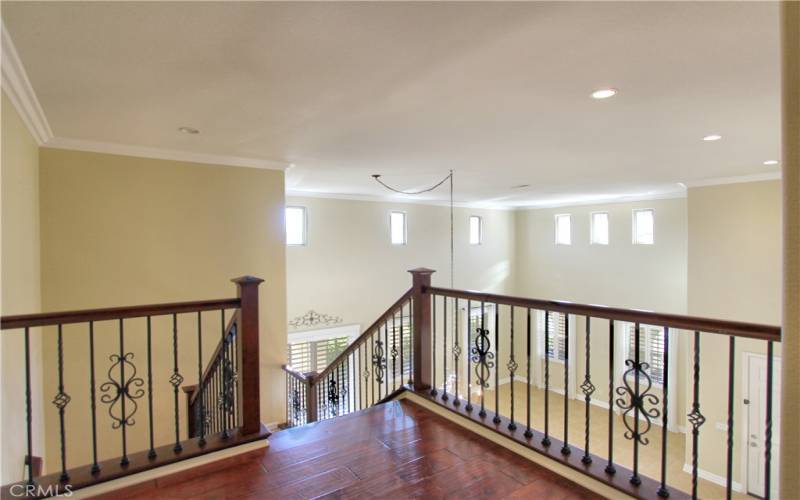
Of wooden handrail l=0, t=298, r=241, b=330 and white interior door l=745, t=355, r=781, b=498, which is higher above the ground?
wooden handrail l=0, t=298, r=241, b=330

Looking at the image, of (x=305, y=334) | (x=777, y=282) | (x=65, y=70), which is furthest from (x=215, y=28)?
(x=777, y=282)

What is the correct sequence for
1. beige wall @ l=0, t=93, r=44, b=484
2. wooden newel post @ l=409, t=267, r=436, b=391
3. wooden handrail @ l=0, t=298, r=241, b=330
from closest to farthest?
wooden handrail @ l=0, t=298, r=241, b=330
beige wall @ l=0, t=93, r=44, b=484
wooden newel post @ l=409, t=267, r=436, b=391

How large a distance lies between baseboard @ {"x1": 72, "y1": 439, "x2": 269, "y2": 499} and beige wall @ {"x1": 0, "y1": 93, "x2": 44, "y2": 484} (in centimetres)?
48

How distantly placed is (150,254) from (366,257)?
473cm

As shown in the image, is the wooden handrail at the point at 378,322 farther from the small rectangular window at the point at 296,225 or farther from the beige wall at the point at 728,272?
the beige wall at the point at 728,272

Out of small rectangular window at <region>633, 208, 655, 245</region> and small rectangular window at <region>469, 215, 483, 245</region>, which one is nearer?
small rectangular window at <region>633, 208, 655, 245</region>

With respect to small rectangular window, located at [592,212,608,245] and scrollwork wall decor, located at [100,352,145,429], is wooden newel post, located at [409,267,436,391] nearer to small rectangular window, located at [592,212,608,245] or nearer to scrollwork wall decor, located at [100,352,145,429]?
scrollwork wall decor, located at [100,352,145,429]

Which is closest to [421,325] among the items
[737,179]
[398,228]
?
[737,179]

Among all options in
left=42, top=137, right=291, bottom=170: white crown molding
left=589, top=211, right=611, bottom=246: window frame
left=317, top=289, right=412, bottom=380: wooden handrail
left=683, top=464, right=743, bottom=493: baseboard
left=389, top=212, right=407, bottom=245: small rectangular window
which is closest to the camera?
left=317, top=289, right=412, bottom=380: wooden handrail

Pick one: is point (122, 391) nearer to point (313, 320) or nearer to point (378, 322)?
point (378, 322)

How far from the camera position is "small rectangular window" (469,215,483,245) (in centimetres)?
1049

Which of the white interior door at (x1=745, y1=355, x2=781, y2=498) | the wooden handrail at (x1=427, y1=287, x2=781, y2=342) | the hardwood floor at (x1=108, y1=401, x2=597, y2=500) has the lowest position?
the white interior door at (x1=745, y1=355, x2=781, y2=498)

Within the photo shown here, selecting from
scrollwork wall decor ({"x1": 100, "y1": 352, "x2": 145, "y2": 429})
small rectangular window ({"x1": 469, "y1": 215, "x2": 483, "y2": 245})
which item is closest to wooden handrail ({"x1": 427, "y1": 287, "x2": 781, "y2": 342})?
scrollwork wall decor ({"x1": 100, "y1": 352, "x2": 145, "y2": 429})

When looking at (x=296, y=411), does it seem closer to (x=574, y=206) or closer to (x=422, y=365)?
(x=422, y=365)
